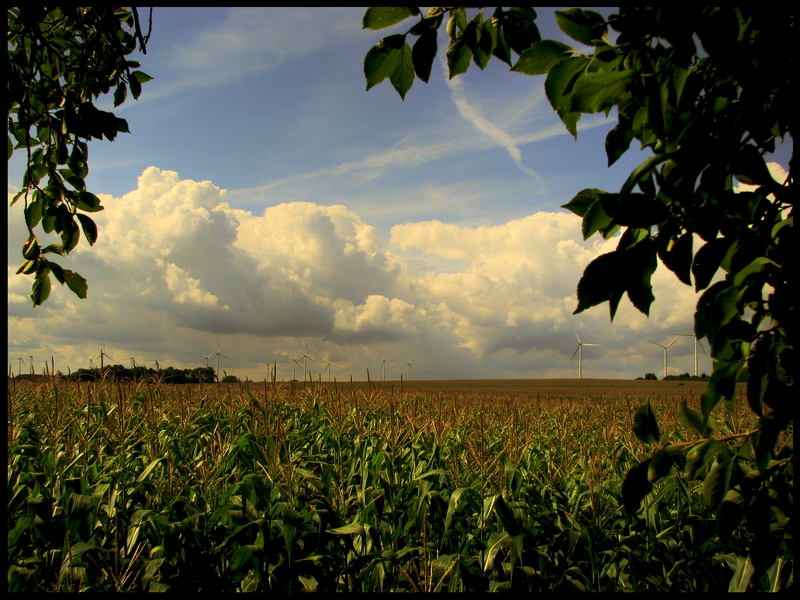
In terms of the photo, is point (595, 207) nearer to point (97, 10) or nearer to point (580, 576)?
point (580, 576)

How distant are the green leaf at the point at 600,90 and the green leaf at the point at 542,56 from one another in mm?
193

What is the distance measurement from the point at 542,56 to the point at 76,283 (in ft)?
10.1

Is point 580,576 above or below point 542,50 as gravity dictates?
below

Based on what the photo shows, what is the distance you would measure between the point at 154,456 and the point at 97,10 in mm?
3308

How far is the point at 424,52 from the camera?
1.47 metres

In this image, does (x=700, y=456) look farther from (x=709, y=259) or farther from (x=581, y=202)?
(x=581, y=202)

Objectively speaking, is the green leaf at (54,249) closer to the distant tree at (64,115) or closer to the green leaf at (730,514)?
the distant tree at (64,115)

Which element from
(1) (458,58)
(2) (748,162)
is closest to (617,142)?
(2) (748,162)

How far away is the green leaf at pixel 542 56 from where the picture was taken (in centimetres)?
140

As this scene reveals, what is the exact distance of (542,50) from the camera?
1.42m

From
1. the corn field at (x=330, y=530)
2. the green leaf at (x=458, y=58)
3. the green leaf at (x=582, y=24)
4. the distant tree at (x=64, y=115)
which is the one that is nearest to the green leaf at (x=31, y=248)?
the distant tree at (x=64, y=115)

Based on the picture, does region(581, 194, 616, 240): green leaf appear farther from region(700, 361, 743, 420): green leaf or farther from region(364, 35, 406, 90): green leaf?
region(364, 35, 406, 90): green leaf

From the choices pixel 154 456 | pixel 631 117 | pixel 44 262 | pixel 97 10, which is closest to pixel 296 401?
pixel 154 456

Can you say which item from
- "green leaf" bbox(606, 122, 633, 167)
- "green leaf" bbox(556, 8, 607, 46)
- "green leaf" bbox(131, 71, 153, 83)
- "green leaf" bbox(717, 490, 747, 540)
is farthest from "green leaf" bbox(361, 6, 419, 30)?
"green leaf" bbox(131, 71, 153, 83)
